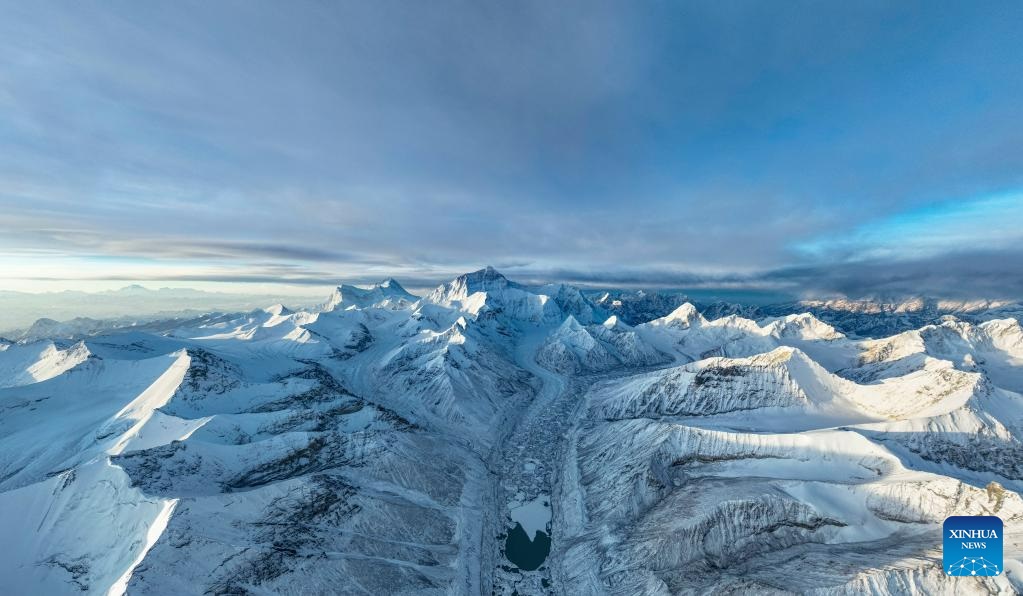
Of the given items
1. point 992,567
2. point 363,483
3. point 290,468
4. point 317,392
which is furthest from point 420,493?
point 992,567

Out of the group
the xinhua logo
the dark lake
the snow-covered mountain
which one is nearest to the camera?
the xinhua logo

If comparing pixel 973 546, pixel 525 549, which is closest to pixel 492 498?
pixel 525 549

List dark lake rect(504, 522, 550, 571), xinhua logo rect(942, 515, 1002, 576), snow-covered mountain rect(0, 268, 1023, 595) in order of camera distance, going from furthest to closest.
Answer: dark lake rect(504, 522, 550, 571) < snow-covered mountain rect(0, 268, 1023, 595) < xinhua logo rect(942, 515, 1002, 576)

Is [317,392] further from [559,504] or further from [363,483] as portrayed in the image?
[559,504]

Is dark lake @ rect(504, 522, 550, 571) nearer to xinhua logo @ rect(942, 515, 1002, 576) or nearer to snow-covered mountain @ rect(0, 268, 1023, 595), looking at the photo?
snow-covered mountain @ rect(0, 268, 1023, 595)

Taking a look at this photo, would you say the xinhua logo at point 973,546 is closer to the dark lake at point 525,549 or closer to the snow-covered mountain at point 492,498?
the snow-covered mountain at point 492,498

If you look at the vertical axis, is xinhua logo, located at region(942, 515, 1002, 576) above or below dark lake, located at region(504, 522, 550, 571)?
above

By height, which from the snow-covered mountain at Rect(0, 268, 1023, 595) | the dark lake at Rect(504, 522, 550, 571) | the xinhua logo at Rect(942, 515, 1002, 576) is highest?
the xinhua logo at Rect(942, 515, 1002, 576)

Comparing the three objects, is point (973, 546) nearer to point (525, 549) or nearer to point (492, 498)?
point (525, 549)

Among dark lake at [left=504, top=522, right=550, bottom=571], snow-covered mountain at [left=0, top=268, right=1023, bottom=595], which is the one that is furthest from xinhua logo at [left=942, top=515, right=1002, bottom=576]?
dark lake at [left=504, top=522, right=550, bottom=571]
